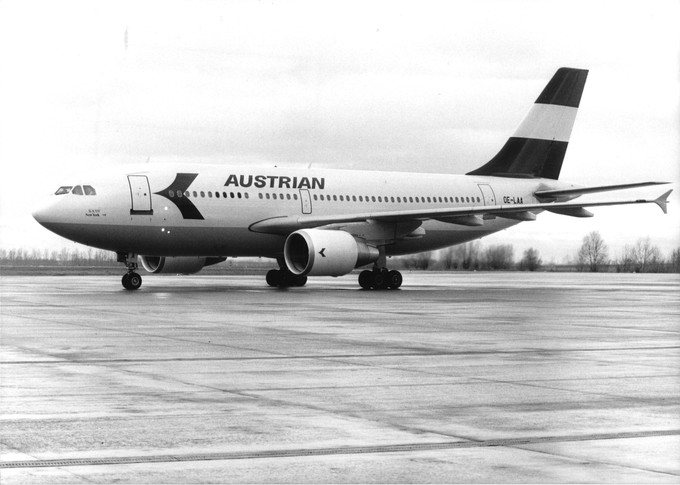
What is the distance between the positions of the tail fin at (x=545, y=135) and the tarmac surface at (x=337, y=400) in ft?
72.4

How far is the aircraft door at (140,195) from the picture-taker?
30.5 meters

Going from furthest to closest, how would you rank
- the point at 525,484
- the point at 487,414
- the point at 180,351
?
the point at 180,351 < the point at 487,414 < the point at 525,484

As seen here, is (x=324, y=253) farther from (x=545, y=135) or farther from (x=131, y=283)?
(x=545, y=135)

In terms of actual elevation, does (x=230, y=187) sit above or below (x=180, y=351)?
above

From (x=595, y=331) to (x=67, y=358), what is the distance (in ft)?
26.2

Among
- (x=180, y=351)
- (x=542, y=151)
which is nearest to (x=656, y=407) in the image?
(x=180, y=351)

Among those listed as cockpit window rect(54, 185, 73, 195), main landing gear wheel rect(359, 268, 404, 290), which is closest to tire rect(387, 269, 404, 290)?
main landing gear wheel rect(359, 268, 404, 290)

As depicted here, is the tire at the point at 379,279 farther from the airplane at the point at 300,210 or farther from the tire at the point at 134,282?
the tire at the point at 134,282

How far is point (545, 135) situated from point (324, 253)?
1347cm

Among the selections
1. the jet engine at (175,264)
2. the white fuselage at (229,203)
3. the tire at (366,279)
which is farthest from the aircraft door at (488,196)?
the jet engine at (175,264)

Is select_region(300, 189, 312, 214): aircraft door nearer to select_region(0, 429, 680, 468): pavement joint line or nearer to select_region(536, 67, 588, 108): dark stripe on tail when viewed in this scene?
select_region(536, 67, 588, 108): dark stripe on tail

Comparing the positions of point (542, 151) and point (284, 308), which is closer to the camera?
point (284, 308)

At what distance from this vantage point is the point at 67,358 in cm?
1208

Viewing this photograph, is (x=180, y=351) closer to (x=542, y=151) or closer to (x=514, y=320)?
(x=514, y=320)
